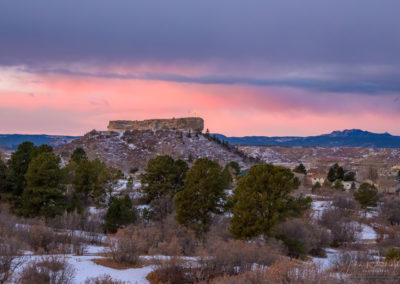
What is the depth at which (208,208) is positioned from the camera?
26.1 metres

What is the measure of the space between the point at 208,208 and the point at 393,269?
16.2 meters

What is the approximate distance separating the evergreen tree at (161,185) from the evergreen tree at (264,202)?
→ 12049 millimetres

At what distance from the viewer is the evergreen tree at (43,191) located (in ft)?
94.6

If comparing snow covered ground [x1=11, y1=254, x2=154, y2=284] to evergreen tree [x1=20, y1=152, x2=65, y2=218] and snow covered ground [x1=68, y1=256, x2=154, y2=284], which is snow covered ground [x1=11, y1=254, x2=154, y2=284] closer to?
snow covered ground [x1=68, y1=256, x2=154, y2=284]

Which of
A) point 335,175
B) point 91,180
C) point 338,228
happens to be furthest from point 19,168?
point 335,175

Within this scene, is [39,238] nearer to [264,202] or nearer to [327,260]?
[264,202]

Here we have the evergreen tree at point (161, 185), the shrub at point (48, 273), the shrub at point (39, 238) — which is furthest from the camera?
the evergreen tree at point (161, 185)

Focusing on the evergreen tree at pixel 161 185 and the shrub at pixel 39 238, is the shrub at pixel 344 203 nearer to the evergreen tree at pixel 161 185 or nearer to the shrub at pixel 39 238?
the evergreen tree at pixel 161 185

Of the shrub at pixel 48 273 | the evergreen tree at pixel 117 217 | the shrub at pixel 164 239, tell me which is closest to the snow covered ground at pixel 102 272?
the shrub at pixel 48 273

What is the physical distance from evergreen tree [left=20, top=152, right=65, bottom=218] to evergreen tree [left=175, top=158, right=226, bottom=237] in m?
9.46

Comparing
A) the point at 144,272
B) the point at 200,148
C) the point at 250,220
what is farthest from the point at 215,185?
the point at 200,148

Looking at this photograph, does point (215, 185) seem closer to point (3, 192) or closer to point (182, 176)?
point (182, 176)

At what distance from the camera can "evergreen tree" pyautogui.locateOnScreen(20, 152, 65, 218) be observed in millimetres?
28828

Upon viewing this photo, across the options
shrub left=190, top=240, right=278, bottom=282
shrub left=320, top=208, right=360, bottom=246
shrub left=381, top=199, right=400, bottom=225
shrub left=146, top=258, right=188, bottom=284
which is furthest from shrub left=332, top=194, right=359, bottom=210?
shrub left=146, top=258, right=188, bottom=284
